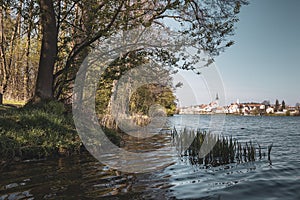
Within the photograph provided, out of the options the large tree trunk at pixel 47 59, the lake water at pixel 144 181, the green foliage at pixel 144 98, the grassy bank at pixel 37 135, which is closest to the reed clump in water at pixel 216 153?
the lake water at pixel 144 181

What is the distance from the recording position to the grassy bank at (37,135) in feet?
24.3

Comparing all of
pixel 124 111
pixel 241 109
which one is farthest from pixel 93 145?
pixel 241 109

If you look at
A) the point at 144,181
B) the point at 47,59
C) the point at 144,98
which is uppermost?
the point at 47,59

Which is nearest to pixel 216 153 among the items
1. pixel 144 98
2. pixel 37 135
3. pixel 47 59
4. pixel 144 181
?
pixel 144 181

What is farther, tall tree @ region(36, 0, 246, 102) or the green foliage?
the green foliage

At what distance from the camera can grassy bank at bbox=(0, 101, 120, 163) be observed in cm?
742

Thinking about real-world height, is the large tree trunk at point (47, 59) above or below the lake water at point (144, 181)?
above

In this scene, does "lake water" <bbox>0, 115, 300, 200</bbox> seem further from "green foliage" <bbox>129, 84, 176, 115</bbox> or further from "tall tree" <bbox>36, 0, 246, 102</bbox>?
"green foliage" <bbox>129, 84, 176, 115</bbox>

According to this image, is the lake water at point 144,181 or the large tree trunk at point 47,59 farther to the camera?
the large tree trunk at point 47,59

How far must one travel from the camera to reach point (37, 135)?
813 centimetres

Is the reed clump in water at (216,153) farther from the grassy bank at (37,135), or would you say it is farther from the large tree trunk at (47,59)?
the large tree trunk at (47,59)

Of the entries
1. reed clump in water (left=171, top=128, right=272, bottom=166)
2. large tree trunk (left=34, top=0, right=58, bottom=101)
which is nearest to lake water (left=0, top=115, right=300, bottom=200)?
reed clump in water (left=171, top=128, right=272, bottom=166)

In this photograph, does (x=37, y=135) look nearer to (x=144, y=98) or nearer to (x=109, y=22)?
(x=109, y=22)

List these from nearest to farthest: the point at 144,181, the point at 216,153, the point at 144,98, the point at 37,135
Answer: the point at 144,181 < the point at 37,135 < the point at 216,153 < the point at 144,98
